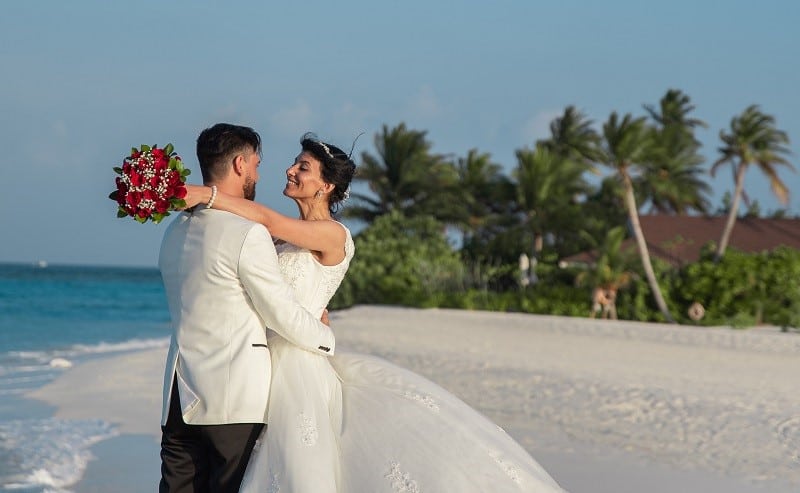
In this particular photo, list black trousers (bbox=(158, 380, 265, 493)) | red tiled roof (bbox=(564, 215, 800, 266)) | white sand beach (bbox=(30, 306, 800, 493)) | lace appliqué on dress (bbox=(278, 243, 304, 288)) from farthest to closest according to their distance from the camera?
red tiled roof (bbox=(564, 215, 800, 266))
white sand beach (bbox=(30, 306, 800, 493))
lace appliqué on dress (bbox=(278, 243, 304, 288))
black trousers (bbox=(158, 380, 265, 493))

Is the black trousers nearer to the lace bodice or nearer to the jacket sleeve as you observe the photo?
the jacket sleeve

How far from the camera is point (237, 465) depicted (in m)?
3.63

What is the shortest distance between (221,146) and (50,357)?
65.1 feet

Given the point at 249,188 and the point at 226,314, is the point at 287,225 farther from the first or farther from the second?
the point at 226,314

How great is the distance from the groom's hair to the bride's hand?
0.11 metres

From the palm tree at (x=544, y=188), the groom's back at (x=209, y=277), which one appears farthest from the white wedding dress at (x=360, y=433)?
the palm tree at (x=544, y=188)

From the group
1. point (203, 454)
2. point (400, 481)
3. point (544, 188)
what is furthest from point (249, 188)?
point (544, 188)

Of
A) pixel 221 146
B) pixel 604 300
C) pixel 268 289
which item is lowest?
pixel 604 300

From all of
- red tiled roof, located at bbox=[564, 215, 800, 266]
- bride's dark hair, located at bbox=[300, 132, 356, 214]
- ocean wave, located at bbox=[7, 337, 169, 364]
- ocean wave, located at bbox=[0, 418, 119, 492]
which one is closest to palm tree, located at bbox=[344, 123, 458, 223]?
red tiled roof, located at bbox=[564, 215, 800, 266]

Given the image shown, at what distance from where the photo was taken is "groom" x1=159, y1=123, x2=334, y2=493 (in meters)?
3.46

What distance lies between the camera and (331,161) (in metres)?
3.95

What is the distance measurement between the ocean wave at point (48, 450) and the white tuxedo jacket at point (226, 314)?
4629mm

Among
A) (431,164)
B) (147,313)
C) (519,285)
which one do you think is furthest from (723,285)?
(147,313)

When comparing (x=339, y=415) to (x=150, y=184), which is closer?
(x=150, y=184)
